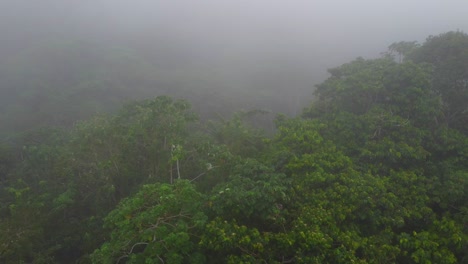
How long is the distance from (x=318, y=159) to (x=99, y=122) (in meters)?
11.5

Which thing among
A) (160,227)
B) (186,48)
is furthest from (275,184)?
(186,48)

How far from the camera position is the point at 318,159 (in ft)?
38.9

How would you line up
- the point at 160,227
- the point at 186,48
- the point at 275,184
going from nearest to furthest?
the point at 160,227, the point at 275,184, the point at 186,48

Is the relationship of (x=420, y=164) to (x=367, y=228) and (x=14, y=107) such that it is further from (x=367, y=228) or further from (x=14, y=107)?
(x=14, y=107)

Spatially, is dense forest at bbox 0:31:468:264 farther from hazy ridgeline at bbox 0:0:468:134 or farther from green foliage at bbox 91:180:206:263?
hazy ridgeline at bbox 0:0:468:134

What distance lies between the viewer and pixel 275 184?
10008mm

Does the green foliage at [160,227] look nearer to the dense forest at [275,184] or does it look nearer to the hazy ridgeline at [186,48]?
the dense forest at [275,184]

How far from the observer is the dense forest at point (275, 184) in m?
8.54

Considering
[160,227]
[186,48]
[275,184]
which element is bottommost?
[160,227]

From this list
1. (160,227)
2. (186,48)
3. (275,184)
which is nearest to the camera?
(160,227)

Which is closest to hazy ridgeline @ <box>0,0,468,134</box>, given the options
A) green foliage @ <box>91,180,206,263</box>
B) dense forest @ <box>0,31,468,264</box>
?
dense forest @ <box>0,31,468,264</box>

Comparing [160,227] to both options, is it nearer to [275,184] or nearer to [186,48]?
[275,184]

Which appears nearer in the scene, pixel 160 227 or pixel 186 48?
pixel 160 227

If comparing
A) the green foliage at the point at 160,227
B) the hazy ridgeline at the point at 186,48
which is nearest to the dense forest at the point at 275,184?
the green foliage at the point at 160,227
